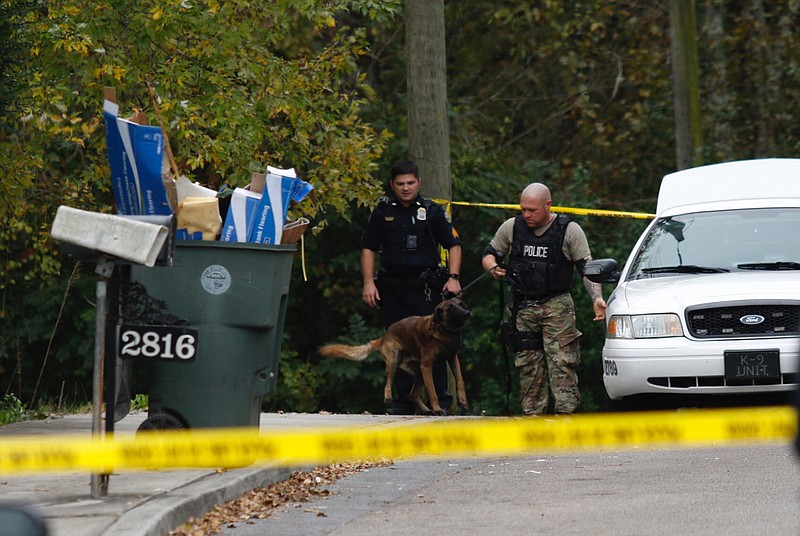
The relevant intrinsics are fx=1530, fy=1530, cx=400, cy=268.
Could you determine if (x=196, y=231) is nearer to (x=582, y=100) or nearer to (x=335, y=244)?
(x=335, y=244)

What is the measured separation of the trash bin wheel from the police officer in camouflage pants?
3.79 m

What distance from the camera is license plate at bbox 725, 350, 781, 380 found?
30.0ft

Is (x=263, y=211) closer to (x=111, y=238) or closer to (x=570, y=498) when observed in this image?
(x=111, y=238)

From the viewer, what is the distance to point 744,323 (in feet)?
30.8

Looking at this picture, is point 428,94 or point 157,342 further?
point 428,94

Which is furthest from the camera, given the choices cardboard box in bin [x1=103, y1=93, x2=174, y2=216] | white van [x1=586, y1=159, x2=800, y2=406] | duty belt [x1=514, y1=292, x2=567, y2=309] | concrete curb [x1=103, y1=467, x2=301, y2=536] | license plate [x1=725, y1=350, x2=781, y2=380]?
duty belt [x1=514, y1=292, x2=567, y2=309]

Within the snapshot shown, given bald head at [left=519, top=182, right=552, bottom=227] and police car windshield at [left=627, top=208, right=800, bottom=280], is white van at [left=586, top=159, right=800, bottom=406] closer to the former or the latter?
police car windshield at [left=627, top=208, right=800, bottom=280]

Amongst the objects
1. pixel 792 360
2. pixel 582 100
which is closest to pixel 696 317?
pixel 792 360

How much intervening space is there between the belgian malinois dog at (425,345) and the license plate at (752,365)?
8.17ft

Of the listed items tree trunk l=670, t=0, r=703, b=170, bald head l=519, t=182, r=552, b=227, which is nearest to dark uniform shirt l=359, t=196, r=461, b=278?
bald head l=519, t=182, r=552, b=227

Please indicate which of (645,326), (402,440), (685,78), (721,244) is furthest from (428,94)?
(685,78)

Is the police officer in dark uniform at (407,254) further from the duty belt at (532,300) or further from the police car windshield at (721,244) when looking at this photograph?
the police car windshield at (721,244)

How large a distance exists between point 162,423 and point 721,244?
14.5ft

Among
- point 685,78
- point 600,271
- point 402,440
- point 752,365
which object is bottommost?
point 402,440
